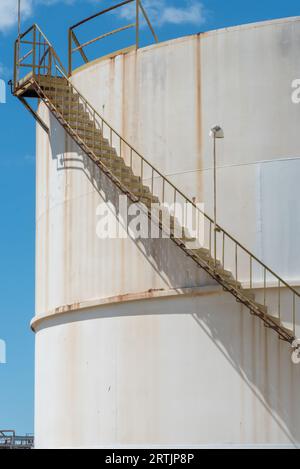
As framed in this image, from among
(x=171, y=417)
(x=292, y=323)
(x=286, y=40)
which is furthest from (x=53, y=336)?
(x=286, y=40)

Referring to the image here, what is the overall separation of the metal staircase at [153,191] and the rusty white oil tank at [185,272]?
0.63ft

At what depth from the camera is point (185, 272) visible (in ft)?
60.5

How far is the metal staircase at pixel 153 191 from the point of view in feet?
57.6

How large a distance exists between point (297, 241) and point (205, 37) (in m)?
3.90

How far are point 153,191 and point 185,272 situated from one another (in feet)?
5.14
